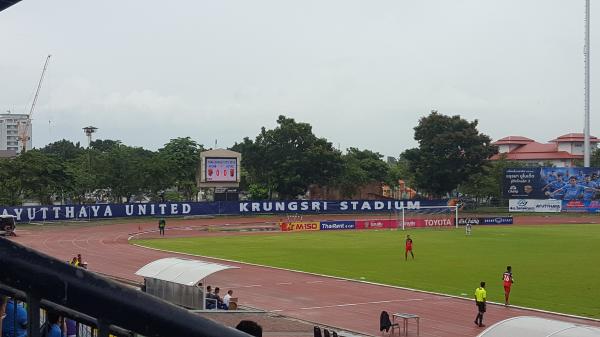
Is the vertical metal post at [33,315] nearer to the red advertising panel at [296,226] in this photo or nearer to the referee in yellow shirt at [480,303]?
the referee in yellow shirt at [480,303]

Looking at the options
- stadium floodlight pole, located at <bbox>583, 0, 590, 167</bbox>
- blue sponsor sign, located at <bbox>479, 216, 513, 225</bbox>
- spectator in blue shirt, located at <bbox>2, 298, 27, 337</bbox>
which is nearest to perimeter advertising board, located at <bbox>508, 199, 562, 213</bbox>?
stadium floodlight pole, located at <bbox>583, 0, 590, 167</bbox>

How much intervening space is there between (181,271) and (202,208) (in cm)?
5537

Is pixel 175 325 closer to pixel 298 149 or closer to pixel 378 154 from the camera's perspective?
pixel 298 149

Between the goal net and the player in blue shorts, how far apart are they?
48.6 ft

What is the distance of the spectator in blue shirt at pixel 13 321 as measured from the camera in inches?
111

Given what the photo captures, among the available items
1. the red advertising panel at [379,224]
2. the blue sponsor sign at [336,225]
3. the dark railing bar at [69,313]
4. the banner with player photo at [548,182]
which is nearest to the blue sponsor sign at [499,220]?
the banner with player photo at [548,182]

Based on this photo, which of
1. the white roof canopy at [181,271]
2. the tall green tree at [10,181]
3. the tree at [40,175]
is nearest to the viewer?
the white roof canopy at [181,271]

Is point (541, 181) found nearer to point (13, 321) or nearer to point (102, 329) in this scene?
point (13, 321)

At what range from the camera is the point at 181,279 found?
75.8ft

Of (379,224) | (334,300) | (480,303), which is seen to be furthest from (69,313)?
(379,224)

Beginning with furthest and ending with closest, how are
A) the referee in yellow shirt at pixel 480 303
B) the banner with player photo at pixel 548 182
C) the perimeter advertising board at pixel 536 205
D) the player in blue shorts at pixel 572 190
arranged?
1. the perimeter advertising board at pixel 536 205
2. the player in blue shorts at pixel 572 190
3. the banner with player photo at pixel 548 182
4. the referee in yellow shirt at pixel 480 303

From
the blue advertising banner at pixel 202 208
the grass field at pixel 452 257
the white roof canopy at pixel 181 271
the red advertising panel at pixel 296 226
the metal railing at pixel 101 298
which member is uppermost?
the metal railing at pixel 101 298

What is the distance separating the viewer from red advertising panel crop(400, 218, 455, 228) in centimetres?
7150

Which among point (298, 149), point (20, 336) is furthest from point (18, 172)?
point (20, 336)
